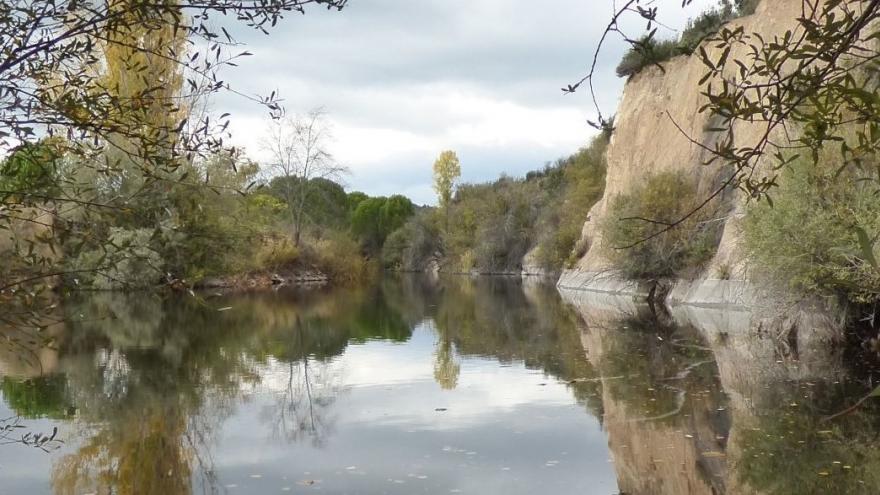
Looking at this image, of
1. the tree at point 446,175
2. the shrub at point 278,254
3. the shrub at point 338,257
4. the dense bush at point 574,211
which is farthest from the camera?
the tree at point 446,175

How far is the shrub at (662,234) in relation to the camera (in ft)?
89.0

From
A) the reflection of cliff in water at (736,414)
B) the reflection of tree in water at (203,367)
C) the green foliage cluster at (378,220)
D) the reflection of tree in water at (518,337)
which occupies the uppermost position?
the green foliage cluster at (378,220)

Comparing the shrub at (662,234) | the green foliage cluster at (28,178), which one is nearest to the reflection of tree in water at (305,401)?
the green foliage cluster at (28,178)

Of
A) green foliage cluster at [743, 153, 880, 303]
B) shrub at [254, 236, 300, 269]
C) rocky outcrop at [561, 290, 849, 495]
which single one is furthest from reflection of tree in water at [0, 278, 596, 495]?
shrub at [254, 236, 300, 269]

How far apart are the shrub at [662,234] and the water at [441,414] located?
7.75 metres

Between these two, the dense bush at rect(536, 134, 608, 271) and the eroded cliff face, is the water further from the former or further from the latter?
the dense bush at rect(536, 134, 608, 271)

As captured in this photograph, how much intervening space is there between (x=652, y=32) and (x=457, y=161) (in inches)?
3056

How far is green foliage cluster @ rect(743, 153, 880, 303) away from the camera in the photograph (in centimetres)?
1301

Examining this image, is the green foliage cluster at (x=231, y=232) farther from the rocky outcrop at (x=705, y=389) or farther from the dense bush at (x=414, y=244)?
the rocky outcrop at (x=705, y=389)

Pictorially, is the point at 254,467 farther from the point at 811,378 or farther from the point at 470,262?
the point at 470,262

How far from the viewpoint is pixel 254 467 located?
789 cm

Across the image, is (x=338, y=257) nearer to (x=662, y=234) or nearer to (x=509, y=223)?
(x=509, y=223)

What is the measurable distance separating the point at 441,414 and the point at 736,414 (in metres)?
3.53

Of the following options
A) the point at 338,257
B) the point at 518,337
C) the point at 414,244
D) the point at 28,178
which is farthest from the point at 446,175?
the point at 28,178
